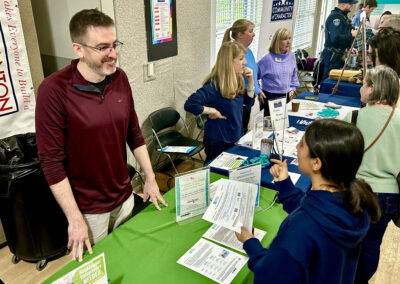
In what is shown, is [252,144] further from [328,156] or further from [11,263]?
[11,263]

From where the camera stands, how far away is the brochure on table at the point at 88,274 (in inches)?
39.6

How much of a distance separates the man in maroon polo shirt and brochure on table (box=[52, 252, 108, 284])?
32 cm

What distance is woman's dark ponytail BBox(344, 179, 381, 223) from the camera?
0.98 meters

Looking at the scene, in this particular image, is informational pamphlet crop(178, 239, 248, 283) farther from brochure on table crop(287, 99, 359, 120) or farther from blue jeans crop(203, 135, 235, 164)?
brochure on table crop(287, 99, 359, 120)

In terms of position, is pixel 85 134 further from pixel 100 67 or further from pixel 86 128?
pixel 100 67

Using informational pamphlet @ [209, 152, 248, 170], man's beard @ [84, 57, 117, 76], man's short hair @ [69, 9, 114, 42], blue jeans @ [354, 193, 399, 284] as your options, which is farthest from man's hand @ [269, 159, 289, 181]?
man's short hair @ [69, 9, 114, 42]

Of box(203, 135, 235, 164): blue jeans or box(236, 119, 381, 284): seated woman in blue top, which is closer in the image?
box(236, 119, 381, 284): seated woman in blue top

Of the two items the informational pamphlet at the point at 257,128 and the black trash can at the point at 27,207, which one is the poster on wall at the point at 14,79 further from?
the informational pamphlet at the point at 257,128

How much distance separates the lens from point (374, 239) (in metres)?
1.90

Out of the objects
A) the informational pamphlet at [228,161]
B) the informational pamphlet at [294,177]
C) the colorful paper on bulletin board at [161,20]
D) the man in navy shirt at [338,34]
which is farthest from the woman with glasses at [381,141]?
the man in navy shirt at [338,34]

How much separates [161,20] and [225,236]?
2465 millimetres

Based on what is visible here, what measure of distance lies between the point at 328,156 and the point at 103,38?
107cm

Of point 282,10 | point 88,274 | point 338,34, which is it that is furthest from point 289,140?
point 338,34

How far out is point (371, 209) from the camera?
1028 mm
